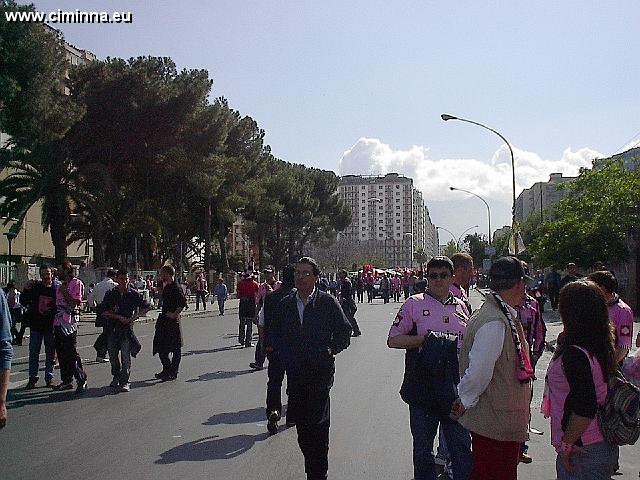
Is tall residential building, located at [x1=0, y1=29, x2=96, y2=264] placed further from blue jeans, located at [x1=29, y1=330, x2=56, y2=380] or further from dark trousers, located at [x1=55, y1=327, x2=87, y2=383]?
dark trousers, located at [x1=55, y1=327, x2=87, y2=383]

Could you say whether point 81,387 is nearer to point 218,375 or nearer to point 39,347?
point 39,347

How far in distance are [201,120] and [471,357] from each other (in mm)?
38506

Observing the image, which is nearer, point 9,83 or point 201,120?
point 9,83

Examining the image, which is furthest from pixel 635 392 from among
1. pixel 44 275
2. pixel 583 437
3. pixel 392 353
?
pixel 392 353

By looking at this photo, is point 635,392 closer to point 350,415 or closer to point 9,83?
point 350,415

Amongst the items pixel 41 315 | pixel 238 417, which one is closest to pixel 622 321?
pixel 238 417

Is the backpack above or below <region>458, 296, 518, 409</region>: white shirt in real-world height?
below

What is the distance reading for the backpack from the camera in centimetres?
416

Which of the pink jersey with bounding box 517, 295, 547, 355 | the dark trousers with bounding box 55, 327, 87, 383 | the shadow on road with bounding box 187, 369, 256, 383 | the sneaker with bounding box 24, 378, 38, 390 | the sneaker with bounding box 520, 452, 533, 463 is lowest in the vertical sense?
the sneaker with bounding box 520, 452, 533, 463

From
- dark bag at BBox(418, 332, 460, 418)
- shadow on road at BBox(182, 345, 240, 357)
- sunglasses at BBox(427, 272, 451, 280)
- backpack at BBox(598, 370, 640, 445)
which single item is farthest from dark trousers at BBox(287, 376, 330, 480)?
shadow on road at BBox(182, 345, 240, 357)

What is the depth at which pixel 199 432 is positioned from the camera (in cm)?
903

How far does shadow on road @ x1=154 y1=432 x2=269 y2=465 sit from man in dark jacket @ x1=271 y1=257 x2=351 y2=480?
1728mm

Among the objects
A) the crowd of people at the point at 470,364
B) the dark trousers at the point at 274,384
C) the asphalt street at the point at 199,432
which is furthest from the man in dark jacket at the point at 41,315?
the dark trousers at the point at 274,384

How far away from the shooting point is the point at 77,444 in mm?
8375
